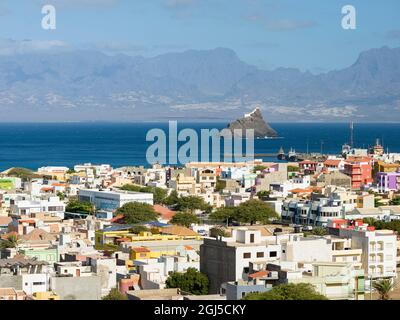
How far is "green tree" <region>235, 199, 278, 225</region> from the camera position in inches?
787

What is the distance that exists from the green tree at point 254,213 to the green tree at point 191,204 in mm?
2587

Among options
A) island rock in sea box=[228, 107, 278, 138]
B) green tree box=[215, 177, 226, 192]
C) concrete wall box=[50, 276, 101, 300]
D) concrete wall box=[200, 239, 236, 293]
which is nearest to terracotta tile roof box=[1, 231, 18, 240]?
concrete wall box=[200, 239, 236, 293]

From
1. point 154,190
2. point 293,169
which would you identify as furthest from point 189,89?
point 154,190

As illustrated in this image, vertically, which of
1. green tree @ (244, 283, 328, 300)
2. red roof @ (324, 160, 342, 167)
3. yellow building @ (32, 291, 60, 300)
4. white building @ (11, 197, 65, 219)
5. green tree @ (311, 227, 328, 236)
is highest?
red roof @ (324, 160, 342, 167)

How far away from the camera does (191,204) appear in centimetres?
2330

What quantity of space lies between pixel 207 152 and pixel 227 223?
118 feet

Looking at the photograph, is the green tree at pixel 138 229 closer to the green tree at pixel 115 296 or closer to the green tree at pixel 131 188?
the green tree at pixel 115 296

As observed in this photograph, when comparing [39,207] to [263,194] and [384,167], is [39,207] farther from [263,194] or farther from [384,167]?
[384,167]

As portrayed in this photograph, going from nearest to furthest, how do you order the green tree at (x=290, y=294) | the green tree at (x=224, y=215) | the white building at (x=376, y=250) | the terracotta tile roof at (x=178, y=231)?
the green tree at (x=290, y=294) < the white building at (x=376, y=250) < the terracotta tile roof at (x=178, y=231) < the green tree at (x=224, y=215)

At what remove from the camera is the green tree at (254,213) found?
19984 millimetres

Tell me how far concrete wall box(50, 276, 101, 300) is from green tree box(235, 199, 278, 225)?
29.5ft

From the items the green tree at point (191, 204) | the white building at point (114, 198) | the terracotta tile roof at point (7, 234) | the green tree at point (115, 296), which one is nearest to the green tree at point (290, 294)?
the green tree at point (115, 296)

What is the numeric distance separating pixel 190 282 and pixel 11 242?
15.4 ft

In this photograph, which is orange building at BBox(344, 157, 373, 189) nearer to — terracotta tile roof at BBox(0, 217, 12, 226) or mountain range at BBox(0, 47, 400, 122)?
terracotta tile roof at BBox(0, 217, 12, 226)
